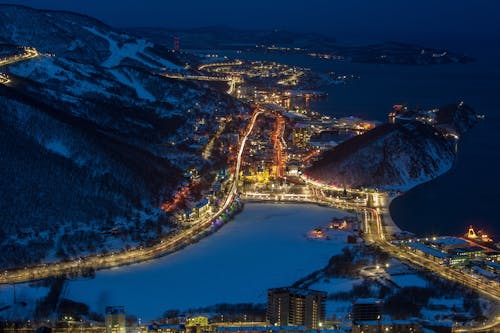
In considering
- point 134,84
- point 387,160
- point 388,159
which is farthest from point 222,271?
point 134,84

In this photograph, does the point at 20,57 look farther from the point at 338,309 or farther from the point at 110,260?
the point at 338,309

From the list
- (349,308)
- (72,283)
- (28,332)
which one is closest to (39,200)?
(72,283)

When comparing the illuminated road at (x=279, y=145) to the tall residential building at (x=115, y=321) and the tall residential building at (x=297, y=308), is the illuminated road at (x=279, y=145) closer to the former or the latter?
the tall residential building at (x=297, y=308)

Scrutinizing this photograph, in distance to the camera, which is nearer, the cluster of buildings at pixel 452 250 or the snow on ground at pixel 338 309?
the snow on ground at pixel 338 309

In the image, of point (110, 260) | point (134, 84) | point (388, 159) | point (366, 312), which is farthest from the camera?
point (134, 84)

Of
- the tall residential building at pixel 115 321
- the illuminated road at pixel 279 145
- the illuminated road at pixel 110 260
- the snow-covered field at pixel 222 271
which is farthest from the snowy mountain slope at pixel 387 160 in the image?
the tall residential building at pixel 115 321

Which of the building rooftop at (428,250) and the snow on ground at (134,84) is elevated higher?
the snow on ground at (134,84)

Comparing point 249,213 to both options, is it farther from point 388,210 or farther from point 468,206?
point 468,206

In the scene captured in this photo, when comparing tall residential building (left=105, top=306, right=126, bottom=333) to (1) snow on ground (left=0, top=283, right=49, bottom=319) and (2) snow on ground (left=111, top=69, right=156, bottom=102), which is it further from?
(2) snow on ground (left=111, top=69, right=156, bottom=102)
